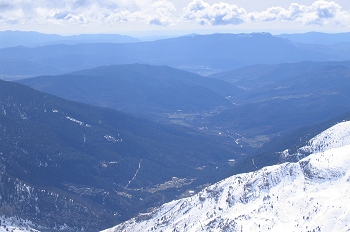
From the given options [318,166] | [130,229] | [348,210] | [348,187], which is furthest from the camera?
[130,229]

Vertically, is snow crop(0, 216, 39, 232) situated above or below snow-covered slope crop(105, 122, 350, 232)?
below

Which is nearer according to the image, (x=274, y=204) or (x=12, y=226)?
(x=274, y=204)

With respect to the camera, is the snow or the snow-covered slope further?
the snow

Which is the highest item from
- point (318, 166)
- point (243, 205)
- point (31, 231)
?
point (318, 166)

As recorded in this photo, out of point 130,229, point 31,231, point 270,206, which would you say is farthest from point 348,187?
point 31,231

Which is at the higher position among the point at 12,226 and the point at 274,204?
the point at 274,204

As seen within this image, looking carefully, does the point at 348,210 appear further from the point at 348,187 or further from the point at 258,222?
the point at 258,222

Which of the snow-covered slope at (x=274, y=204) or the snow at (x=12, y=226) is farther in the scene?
the snow at (x=12, y=226)

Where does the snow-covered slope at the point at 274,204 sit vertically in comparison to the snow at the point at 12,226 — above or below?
above
